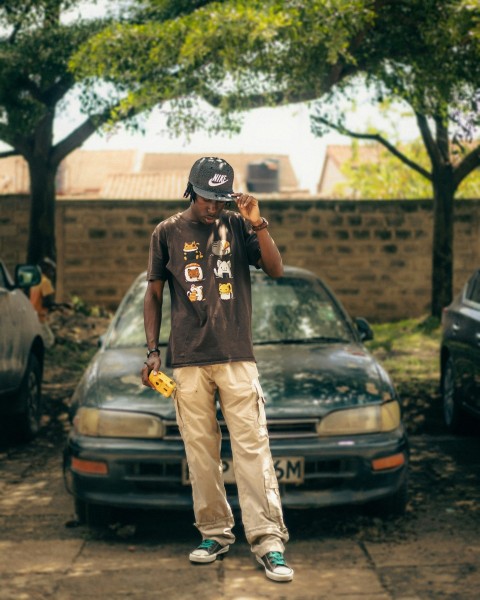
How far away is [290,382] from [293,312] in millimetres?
1270

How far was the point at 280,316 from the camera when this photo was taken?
22.6 feet

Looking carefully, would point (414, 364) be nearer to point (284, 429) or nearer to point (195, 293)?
point (284, 429)

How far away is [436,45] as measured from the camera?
29.9ft

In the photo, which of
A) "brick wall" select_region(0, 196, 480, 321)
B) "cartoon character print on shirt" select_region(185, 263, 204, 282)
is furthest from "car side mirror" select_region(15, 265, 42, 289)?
"brick wall" select_region(0, 196, 480, 321)

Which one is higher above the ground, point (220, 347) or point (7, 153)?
point (7, 153)

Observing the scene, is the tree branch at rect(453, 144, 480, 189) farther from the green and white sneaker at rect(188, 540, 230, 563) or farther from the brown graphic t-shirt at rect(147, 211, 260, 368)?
the green and white sneaker at rect(188, 540, 230, 563)

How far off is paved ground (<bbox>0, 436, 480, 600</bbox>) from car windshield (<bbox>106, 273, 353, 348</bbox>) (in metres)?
1.10

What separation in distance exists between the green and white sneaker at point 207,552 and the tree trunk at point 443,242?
1117 cm

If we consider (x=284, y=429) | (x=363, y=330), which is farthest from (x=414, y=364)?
(x=284, y=429)

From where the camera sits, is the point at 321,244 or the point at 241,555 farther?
the point at 321,244

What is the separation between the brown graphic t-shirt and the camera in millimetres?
4617

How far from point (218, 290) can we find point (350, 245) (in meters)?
12.3

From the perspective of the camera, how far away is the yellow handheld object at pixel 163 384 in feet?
15.4

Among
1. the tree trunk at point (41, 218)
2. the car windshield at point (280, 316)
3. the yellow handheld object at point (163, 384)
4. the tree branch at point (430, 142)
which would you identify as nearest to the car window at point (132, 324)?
the car windshield at point (280, 316)
